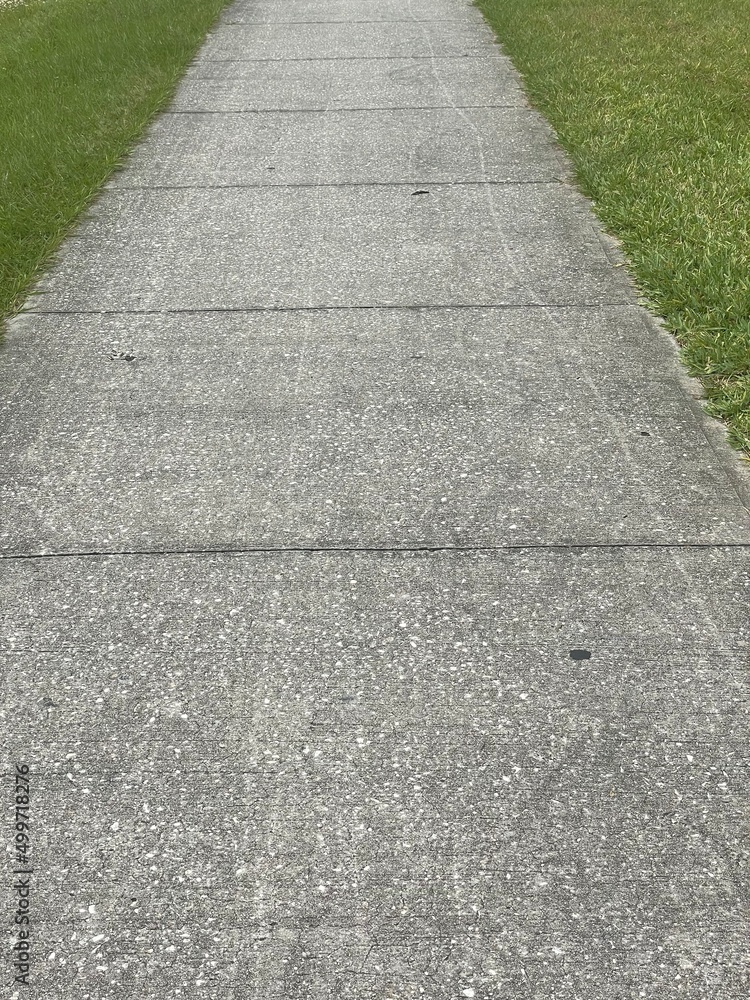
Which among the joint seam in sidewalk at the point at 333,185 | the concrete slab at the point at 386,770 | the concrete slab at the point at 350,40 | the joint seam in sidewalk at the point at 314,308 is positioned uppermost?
the concrete slab at the point at 350,40

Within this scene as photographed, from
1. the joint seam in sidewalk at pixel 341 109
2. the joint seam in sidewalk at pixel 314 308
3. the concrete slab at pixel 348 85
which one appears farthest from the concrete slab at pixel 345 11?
the joint seam in sidewalk at pixel 314 308

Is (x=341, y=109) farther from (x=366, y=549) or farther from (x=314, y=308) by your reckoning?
(x=366, y=549)

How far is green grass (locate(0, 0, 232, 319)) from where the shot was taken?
599 cm

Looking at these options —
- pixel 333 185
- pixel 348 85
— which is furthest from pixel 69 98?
pixel 333 185

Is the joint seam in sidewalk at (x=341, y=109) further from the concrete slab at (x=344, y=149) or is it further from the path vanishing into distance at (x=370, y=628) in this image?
the path vanishing into distance at (x=370, y=628)

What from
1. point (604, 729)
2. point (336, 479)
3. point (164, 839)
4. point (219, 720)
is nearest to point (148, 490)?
point (336, 479)

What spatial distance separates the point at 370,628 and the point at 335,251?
319cm

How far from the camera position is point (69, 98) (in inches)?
328

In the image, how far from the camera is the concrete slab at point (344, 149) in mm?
6828

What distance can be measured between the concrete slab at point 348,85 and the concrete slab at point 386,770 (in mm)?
6334

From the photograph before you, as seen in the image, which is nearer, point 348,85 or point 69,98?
point 69,98

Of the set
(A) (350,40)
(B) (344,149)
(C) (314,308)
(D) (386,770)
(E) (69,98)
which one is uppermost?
(E) (69,98)

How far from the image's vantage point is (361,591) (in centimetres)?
313

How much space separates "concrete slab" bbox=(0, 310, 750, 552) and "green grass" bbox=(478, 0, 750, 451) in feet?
1.24
